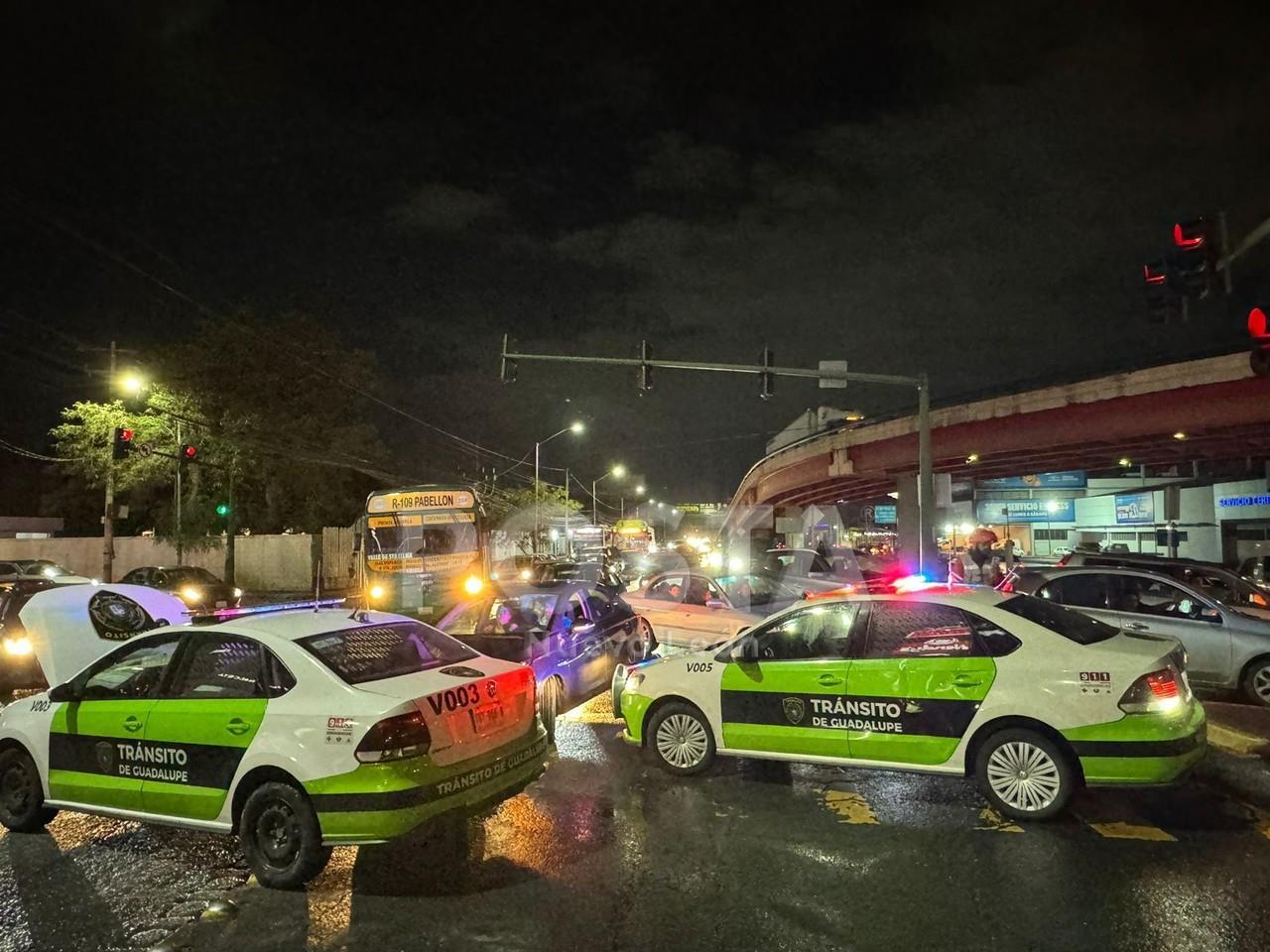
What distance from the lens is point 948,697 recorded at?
6.04 m

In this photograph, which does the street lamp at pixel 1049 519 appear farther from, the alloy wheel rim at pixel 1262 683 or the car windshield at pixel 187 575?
the alloy wheel rim at pixel 1262 683

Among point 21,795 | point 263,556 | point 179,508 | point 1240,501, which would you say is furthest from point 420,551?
point 1240,501

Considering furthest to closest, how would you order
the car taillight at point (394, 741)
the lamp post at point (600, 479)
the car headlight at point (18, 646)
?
the lamp post at point (600, 479), the car headlight at point (18, 646), the car taillight at point (394, 741)

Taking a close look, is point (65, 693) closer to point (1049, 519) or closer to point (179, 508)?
point (179, 508)

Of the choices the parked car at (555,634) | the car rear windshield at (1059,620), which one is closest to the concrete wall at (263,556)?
the parked car at (555,634)

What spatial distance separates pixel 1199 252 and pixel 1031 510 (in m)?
50.9

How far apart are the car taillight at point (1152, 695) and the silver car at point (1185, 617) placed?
348 cm

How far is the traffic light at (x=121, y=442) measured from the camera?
82.6ft

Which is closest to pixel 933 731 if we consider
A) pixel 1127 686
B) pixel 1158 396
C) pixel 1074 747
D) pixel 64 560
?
pixel 1074 747

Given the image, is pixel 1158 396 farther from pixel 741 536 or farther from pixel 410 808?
pixel 741 536

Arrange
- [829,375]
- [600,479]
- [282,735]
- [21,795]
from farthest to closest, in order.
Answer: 1. [600,479]
2. [829,375]
3. [21,795]
4. [282,735]

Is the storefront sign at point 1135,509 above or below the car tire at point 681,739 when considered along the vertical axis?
above

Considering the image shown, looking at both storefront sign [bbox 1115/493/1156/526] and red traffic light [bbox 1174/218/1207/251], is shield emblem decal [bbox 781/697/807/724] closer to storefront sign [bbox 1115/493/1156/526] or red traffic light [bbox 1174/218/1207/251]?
red traffic light [bbox 1174/218/1207/251]

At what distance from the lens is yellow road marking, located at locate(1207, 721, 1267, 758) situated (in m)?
7.38
